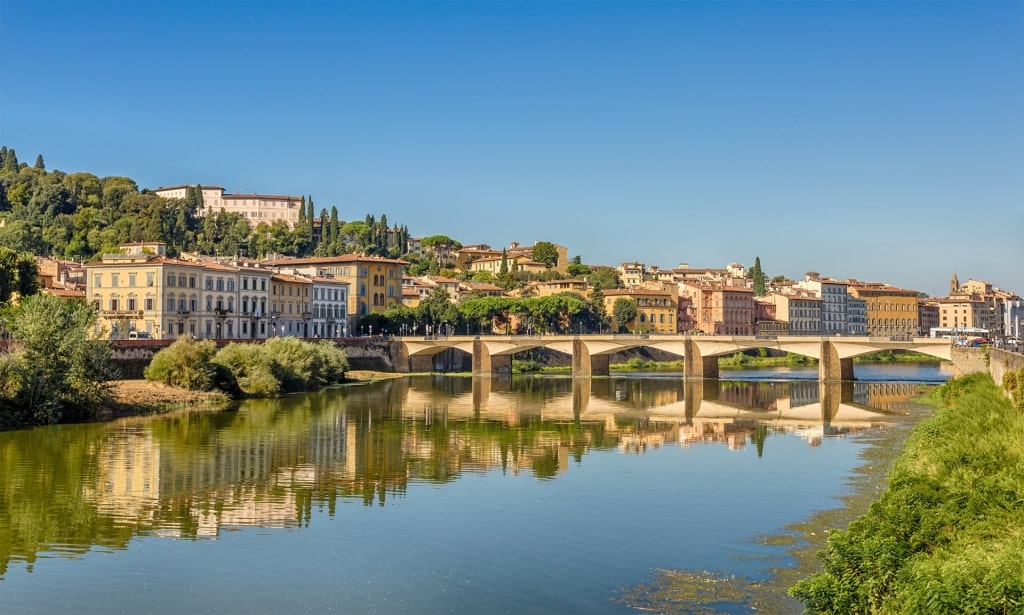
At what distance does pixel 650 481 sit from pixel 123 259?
44315 millimetres

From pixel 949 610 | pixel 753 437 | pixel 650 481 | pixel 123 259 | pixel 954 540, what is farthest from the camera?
pixel 123 259

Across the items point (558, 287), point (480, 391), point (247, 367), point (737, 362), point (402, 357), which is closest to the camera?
point (247, 367)

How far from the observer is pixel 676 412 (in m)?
42.5

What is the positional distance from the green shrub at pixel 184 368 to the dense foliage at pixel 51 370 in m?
6.76

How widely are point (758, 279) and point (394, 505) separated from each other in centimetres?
10957

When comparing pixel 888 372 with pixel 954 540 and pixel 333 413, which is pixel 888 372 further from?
pixel 954 540

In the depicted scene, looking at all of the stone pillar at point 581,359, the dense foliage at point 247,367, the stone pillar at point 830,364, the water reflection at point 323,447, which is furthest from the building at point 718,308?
the dense foliage at point 247,367

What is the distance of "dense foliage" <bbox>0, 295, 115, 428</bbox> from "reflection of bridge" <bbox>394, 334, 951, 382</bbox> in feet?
110

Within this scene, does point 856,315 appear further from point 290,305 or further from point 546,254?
point 290,305

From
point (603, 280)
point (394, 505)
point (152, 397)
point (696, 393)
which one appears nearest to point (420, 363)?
point (696, 393)

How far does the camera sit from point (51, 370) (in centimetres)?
3356

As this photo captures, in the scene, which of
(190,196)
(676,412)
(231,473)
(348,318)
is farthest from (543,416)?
(190,196)

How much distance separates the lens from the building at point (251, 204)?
129375mm

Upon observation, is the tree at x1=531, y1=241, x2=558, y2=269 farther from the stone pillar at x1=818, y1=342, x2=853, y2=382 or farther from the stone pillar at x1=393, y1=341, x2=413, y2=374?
the stone pillar at x1=818, y1=342, x2=853, y2=382
